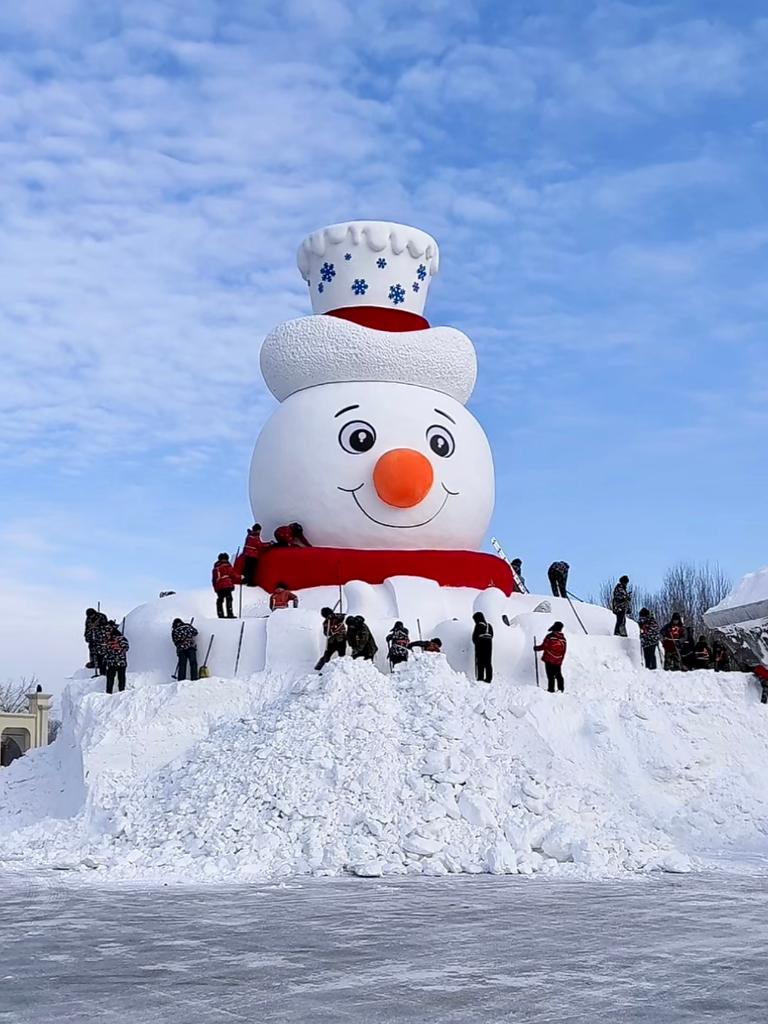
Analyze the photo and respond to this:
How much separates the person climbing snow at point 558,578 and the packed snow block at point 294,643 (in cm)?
476

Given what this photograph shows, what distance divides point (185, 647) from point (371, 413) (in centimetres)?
414

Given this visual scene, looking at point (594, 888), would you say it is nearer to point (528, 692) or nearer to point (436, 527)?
point (528, 692)

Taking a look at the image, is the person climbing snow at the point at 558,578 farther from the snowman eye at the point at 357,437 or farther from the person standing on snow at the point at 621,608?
the snowman eye at the point at 357,437

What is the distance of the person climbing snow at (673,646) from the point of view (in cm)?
1549

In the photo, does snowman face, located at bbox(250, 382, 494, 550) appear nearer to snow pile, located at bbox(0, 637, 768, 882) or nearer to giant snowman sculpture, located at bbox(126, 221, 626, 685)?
giant snowman sculpture, located at bbox(126, 221, 626, 685)

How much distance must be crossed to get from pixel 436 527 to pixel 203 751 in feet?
16.8

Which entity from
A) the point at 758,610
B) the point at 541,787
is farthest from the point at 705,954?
the point at 758,610

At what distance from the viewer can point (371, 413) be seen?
15641 millimetres

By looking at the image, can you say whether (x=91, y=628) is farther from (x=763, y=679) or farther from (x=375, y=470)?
(x=763, y=679)

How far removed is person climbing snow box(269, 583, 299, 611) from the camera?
14.5m

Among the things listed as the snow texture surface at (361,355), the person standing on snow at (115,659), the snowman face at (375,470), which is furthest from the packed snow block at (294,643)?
the snow texture surface at (361,355)

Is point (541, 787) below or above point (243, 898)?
above

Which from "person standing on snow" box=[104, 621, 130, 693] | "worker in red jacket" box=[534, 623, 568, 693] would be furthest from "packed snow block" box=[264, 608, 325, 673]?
"worker in red jacket" box=[534, 623, 568, 693]

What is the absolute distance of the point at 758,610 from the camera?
49.2 feet
